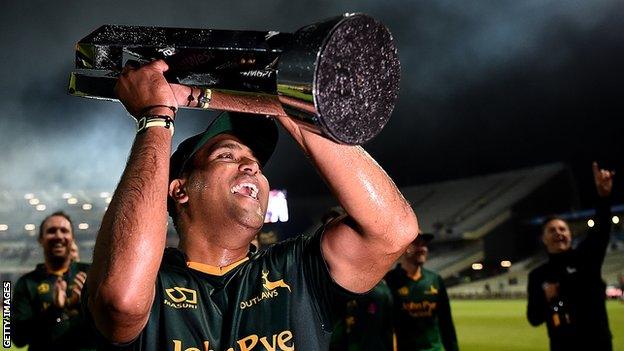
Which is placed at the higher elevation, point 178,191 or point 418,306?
point 178,191

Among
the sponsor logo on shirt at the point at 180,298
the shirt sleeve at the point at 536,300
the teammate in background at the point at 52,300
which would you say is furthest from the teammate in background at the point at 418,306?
the sponsor logo on shirt at the point at 180,298

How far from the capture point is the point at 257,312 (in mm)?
2166

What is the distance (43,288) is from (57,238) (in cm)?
49

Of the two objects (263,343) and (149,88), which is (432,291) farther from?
(149,88)

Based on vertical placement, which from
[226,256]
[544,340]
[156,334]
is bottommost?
[544,340]

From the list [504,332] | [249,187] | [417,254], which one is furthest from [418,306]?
[504,332]

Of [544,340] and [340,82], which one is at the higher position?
[340,82]

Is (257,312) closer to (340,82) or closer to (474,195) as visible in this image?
(340,82)

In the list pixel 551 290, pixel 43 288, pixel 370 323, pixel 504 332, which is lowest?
pixel 504 332

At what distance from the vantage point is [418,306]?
8562mm

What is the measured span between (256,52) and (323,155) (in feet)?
1.76

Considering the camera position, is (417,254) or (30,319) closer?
(30,319)

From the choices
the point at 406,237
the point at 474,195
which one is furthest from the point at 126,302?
the point at 474,195

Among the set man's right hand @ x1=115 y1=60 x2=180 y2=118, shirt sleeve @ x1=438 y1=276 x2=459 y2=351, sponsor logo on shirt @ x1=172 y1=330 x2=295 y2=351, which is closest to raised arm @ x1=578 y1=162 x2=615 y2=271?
shirt sleeve @ x1=438 y1=276 x2=459 y2=351
